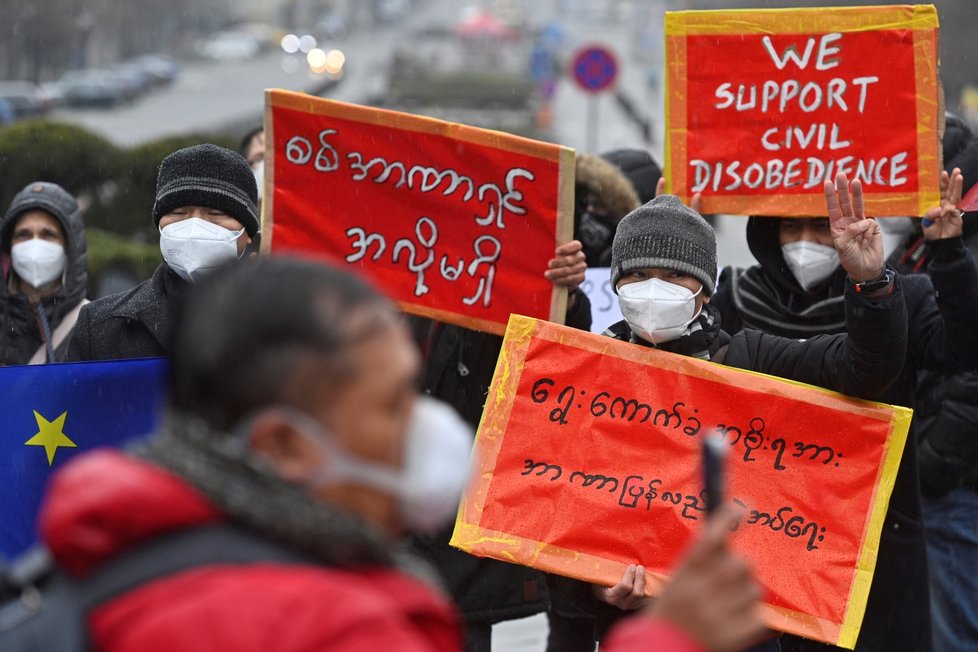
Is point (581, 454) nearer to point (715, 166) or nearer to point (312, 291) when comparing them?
point (715, 166)

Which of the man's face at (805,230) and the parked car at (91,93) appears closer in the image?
the man's face at (805,230)

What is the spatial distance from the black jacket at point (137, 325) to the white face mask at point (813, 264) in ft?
6.04

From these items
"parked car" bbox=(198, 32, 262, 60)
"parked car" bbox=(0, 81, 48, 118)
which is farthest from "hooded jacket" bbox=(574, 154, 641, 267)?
"parked car" bbox=(198, 32, 262, 60)

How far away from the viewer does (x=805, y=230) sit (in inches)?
173

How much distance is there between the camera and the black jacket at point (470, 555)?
431cm

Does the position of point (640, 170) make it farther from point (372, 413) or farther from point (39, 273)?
point (372, 413)

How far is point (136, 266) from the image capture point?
409 inches

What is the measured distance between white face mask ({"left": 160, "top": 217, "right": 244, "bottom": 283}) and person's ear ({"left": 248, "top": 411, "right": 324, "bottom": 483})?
2.48 meters

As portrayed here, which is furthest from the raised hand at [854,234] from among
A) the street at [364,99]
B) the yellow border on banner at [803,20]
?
the street at [364,99]

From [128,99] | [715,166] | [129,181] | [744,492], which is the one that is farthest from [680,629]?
[128,99]

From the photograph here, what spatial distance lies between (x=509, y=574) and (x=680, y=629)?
9.02 feet

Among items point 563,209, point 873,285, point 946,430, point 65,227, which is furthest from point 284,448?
point 65,227

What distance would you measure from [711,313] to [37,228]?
280cm

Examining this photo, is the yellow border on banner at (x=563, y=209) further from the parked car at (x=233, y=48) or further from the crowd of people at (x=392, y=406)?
the parked car at (x=233, y=48)
